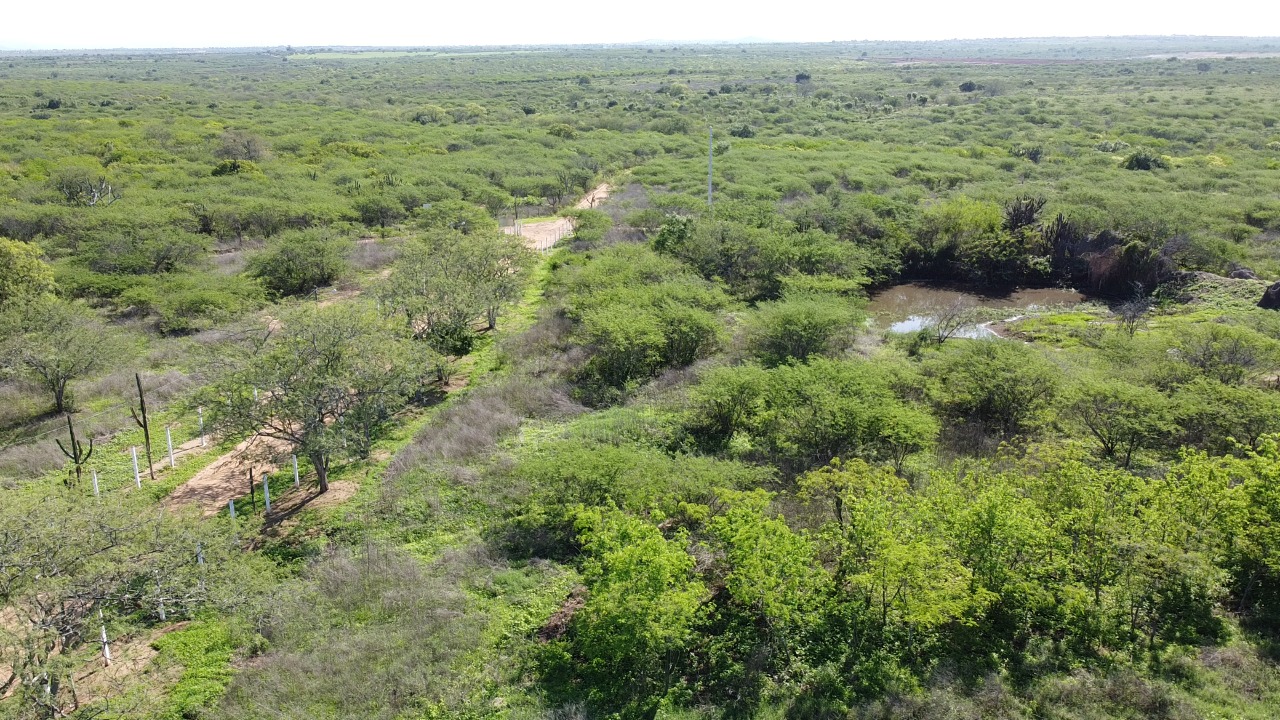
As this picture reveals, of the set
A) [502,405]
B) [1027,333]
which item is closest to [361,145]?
[502,405]

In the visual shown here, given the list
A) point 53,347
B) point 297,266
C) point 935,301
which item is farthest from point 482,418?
point 935,301

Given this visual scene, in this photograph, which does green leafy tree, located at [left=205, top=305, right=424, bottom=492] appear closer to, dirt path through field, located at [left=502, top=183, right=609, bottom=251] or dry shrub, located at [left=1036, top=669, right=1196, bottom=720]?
dry shrub, located at [left=1036, top=669, right=1196, bottom=720]

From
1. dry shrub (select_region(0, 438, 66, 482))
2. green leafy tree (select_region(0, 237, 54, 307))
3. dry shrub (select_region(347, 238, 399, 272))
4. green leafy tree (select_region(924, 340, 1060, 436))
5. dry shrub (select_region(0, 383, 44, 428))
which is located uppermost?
green leafy tree (select_region(0, 237, 54, 307))

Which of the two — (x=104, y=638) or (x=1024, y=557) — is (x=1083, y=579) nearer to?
(x=1024, y=557)

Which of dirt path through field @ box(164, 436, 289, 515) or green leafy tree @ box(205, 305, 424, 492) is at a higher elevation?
green leafy tree @ box(205, 305, 424, 492)

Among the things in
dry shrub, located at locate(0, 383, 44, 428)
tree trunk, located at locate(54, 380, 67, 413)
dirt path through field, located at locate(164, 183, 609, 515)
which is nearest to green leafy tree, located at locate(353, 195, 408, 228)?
dry shrub, located at locate(0, 383, 44, 428)

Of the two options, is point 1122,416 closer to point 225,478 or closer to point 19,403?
point 225,478

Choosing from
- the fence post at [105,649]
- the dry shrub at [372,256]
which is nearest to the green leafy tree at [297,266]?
the dry shrub at [372,256]
